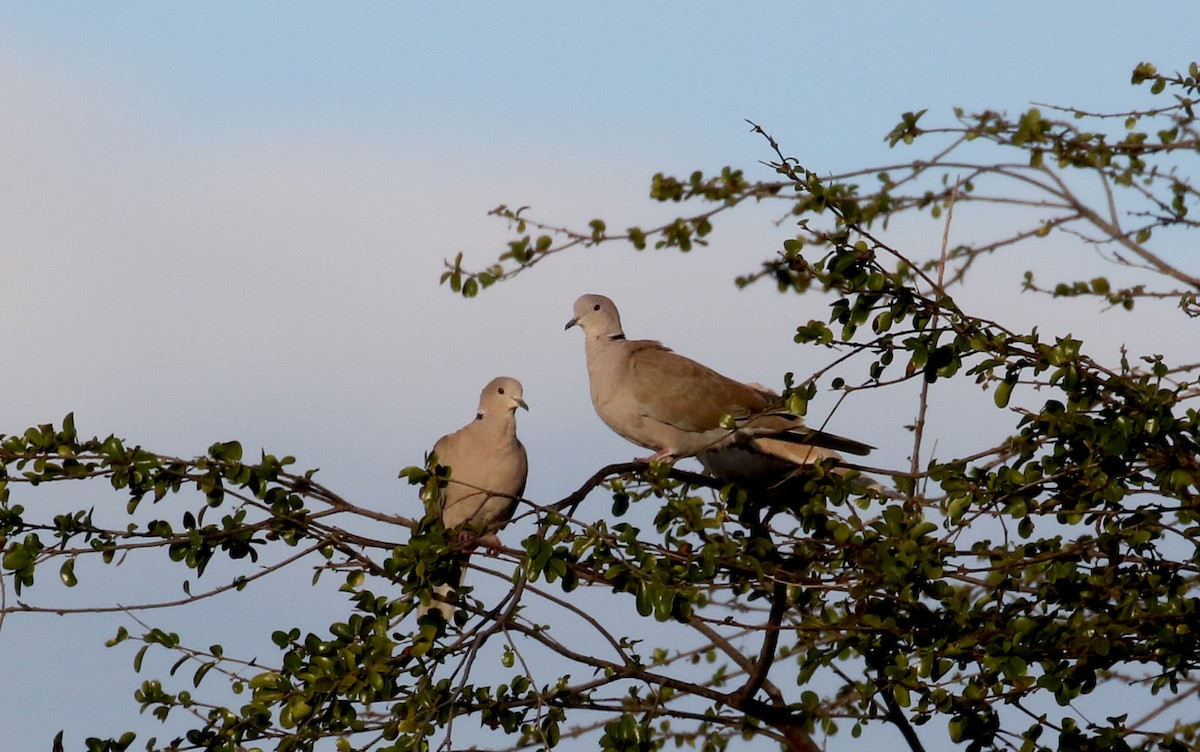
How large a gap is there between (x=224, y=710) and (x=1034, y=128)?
356 centimetres

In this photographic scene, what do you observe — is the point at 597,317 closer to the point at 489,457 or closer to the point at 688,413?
the point at 489,457

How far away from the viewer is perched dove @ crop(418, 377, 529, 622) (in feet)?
21.6

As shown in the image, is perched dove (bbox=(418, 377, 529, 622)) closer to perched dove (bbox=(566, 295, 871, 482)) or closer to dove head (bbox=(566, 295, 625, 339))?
perched dove (bbox=(566, 295, 871, 482))

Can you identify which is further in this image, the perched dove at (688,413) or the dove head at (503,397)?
the dove head at (503,397)

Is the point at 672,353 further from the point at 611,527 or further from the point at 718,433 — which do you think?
the point at 611,527

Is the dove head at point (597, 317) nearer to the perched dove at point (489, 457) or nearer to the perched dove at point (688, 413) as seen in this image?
the perched dove at point (688, 413)

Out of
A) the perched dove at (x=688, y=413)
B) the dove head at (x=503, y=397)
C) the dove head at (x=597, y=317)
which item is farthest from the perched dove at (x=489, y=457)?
the dove head at (x=597, y=317)

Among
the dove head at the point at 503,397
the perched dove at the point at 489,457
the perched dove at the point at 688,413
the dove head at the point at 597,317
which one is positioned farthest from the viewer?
the dove head at the point at 597,317

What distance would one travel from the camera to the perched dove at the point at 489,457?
259 inches

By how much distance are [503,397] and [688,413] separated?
1.05 m

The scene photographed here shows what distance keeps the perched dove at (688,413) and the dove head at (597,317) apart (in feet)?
1.33

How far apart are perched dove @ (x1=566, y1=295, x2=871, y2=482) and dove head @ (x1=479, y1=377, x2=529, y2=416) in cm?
37

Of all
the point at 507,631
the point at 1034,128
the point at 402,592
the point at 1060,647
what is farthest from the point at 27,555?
the point at 1034,128

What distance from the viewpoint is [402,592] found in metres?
4.20
